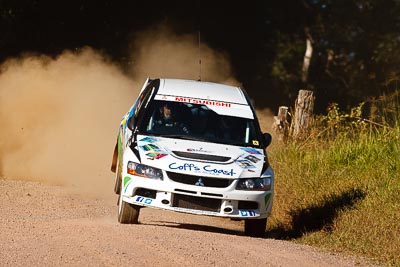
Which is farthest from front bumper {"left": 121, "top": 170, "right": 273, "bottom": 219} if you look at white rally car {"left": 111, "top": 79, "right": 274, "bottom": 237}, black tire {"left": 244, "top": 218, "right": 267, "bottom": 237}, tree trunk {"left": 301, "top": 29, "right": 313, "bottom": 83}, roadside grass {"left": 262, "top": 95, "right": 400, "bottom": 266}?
tree trunk {"left": 301, "top": 29, "right": 313, "bottom": 83}

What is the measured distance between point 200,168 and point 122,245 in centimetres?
205

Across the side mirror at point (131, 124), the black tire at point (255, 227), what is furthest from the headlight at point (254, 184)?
the side mirror at point (131, 124)

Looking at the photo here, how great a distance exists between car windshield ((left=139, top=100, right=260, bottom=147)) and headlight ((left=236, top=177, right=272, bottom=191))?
0.76 metres

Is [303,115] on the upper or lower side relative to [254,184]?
upper

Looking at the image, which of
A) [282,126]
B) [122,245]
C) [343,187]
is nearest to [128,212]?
[122,245]

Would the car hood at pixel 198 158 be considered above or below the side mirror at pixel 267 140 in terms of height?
below

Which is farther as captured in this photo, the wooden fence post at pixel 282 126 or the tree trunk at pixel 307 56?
the tree trunk at pixel 307 56

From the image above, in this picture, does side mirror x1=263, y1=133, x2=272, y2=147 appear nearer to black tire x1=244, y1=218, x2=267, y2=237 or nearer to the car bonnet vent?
black tire x1=244, y1=218, x2=267, y2=237

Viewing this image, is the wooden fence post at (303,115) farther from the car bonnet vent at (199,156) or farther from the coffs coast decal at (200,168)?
the coffs coast decal at (200,168)

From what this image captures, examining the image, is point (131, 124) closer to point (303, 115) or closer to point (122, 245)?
point (122, 245)

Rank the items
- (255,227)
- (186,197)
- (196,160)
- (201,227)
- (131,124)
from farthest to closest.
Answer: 1. (201,227)
2. (131,124)
3. (255,227)
4. (196,160)
5. (186,197)

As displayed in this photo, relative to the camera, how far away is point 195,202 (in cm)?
1298

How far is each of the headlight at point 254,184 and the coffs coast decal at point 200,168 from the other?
0.55 ft

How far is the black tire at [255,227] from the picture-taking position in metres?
13.7
